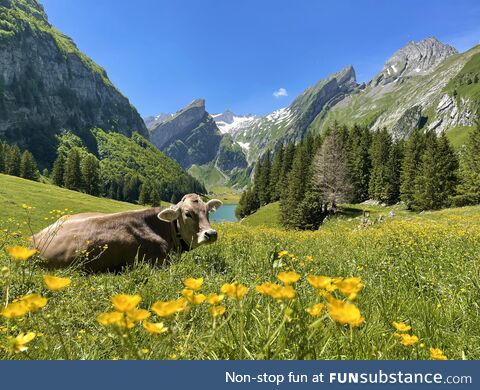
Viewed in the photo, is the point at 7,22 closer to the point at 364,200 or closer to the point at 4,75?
the point at 4,75

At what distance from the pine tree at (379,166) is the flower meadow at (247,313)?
56962mm

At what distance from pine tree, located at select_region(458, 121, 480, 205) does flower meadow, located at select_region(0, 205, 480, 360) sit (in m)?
46.0

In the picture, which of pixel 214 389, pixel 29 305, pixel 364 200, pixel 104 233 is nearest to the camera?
pixel 29 305

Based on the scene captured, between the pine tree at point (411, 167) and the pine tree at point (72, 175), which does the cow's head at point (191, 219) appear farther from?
the pine tree at point (72, 175)

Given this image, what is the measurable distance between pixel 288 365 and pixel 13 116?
646ft

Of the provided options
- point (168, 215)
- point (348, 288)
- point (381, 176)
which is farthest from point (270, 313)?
point (381, 176)

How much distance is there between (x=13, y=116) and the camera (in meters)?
163

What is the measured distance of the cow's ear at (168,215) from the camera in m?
7.53

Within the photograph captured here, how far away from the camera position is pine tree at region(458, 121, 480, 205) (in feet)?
149

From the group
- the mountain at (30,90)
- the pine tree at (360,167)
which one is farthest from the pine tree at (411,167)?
the mountain at (30,90)

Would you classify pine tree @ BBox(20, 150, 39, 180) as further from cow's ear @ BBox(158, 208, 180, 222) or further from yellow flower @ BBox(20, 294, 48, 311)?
yellow flower @ BBox(20, 294, 48, 311)

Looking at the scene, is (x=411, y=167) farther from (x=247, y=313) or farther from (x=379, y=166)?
(x=247, y=313)

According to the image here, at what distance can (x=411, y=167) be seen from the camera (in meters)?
54.3

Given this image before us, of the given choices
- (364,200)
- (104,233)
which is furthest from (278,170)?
(104,233)
